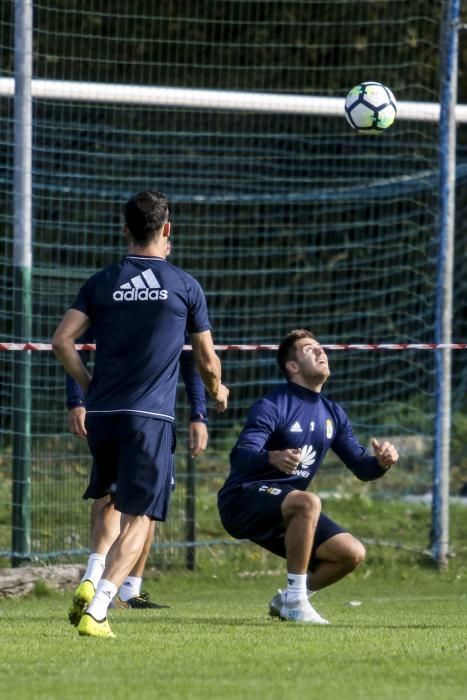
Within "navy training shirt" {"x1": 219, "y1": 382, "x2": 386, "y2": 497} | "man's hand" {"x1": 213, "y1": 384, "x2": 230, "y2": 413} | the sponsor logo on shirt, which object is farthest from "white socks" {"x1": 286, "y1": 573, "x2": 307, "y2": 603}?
"man's hand" {"x1": 213, "y1": 384, "x2": 230, "y2": 413}

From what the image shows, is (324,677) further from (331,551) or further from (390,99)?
(390,99)

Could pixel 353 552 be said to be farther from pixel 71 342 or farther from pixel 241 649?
pixel 71 342

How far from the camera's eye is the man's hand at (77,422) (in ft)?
26.3

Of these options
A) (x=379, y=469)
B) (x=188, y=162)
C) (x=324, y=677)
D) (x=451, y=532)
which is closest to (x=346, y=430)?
(x=379, y=469)

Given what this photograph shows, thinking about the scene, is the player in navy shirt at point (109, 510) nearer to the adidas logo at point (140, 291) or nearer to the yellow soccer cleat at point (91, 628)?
the yellow soccer cleat at point (91, 628)

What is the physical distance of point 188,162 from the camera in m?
16.0

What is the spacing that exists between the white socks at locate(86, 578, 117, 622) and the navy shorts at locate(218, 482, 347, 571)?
52.1 inches

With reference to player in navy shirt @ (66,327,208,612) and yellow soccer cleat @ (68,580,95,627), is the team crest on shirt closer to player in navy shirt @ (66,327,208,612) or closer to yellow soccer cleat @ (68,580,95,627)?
player in navy shirt @ (66,327,208,612)

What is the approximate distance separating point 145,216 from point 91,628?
1.75 metres

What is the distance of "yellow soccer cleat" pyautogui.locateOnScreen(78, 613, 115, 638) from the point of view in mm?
6430

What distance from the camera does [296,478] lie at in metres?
7.86

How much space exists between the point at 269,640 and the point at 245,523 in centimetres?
131

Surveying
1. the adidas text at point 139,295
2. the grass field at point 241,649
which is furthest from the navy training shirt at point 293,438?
the adidas text at point 139,295

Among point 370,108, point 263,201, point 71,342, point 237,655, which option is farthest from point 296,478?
point 263,201
